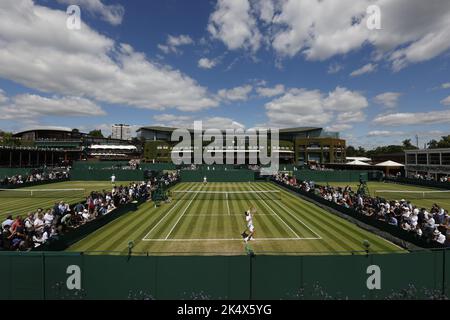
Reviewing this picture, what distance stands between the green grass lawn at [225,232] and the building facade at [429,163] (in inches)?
1795

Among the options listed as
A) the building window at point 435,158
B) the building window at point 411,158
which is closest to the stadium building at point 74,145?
the building window at point 411,158

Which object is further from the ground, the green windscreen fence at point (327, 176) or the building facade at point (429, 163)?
the building facade at point (429, 163)

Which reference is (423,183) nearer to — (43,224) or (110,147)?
(43,224)

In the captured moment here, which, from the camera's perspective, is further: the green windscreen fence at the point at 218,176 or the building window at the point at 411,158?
the building window at the point at 411,158

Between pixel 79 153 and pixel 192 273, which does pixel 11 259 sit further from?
pixel 79 153

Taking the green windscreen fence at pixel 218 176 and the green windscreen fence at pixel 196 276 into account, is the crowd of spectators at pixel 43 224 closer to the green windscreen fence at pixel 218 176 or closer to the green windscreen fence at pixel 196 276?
the green windscreen fence at pixel 196 276

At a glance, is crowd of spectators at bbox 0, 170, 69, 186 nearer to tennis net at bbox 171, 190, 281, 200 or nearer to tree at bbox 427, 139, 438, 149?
tennis net at bbox 171, 190, 281, 200

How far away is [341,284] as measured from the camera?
9.40 m

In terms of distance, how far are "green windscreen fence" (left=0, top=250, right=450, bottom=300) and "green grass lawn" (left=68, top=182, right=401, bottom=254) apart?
1.70 metres

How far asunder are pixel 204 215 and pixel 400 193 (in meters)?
29.2

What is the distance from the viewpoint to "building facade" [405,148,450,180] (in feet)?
189

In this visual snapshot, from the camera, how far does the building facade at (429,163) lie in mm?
57475

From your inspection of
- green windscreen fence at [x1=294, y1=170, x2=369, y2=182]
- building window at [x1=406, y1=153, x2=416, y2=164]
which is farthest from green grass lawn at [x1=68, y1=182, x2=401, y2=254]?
building window at [x1=406, y1=153, x2=416, y2=164]
